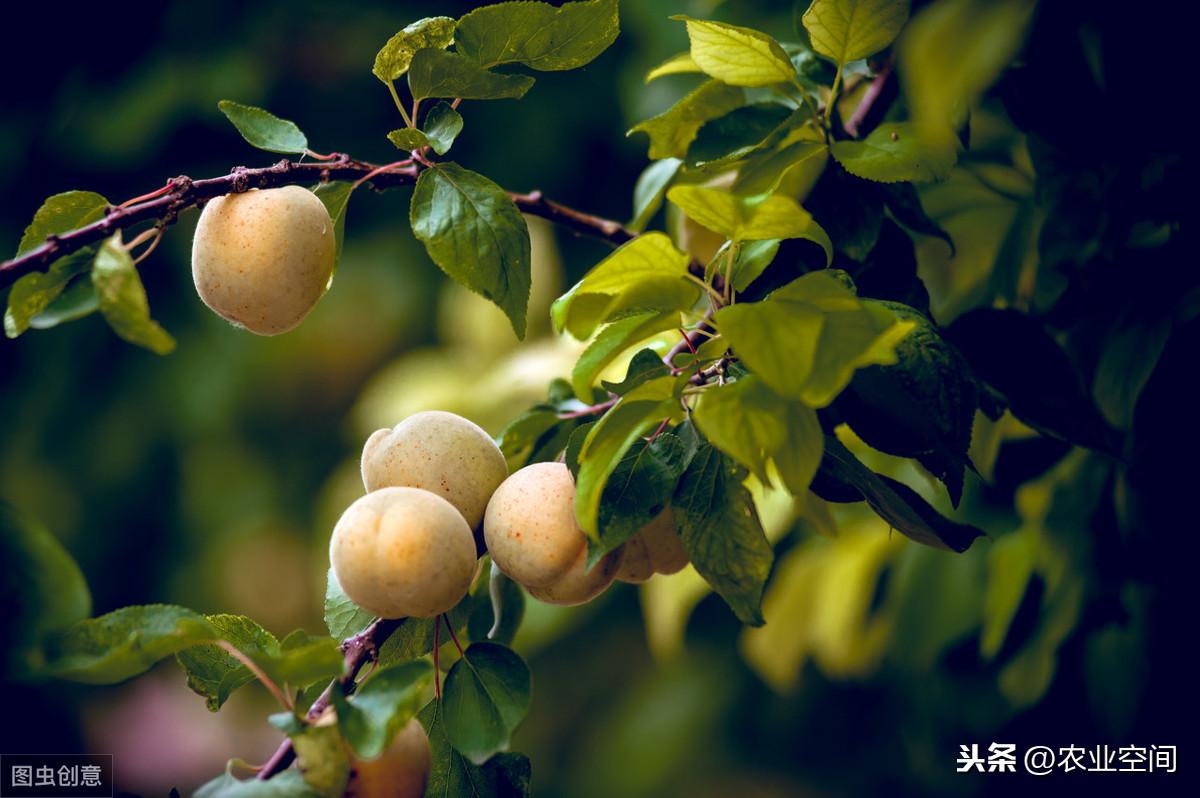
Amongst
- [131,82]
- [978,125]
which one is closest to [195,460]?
[131,82]

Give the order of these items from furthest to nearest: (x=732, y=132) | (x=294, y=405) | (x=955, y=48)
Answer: (x=294, y=405), (x=732, y=132), (x=955, y=48)

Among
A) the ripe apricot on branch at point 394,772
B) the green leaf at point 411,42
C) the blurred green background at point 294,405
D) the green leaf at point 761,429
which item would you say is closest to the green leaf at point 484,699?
the ripe apricot on branch at point 394,772

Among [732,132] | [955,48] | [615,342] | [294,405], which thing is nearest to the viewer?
[955,48]

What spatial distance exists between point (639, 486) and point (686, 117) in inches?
7.2

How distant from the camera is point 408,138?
38 cm

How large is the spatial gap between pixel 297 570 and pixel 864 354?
138cm

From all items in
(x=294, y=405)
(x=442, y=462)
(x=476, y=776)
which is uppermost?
(x=442, y=462)

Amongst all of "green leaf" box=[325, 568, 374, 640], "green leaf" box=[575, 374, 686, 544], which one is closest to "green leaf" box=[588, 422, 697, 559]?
"green leaf" box=[575, 374, 686, 544]

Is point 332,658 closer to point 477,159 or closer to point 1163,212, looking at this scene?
point 1163,212

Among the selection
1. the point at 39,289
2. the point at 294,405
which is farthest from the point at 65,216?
the point at 294,405

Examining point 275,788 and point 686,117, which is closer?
point 275,788

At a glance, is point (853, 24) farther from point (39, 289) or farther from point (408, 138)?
point (39, 289)

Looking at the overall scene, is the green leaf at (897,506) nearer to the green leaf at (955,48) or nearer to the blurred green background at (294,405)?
the green leaf at (955,48)

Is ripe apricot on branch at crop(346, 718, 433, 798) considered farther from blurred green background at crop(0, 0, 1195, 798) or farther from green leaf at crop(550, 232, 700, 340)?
blurred green background at crop(0, 0, 1195, 798)
